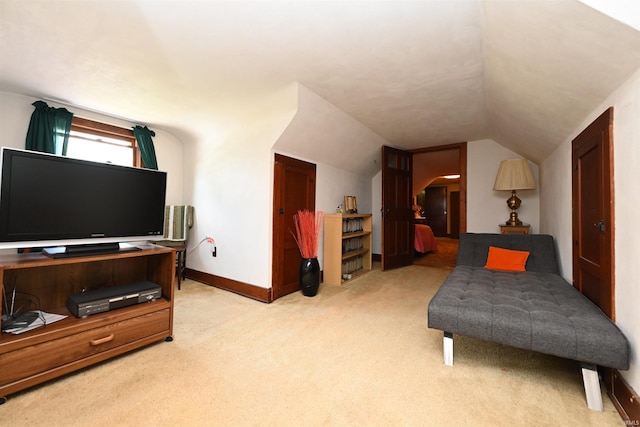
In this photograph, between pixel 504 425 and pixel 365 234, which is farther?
pixel 365 234

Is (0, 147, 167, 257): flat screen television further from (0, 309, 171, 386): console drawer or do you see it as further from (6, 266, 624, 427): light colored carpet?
(6, 266, 624, 427): light colored carpet

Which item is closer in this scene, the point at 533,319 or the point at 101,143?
the point at 533,319

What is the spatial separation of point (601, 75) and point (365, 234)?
3.28 metres

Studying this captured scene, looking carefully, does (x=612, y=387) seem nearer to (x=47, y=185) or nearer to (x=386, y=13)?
(x=386, y=13)

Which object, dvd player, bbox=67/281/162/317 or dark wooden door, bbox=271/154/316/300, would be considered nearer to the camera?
dvd player, bbox=67/281/162/317

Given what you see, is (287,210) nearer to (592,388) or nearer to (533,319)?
(533,319)

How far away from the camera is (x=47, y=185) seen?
1600 millimetres

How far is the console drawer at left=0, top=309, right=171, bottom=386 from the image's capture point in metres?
1.35

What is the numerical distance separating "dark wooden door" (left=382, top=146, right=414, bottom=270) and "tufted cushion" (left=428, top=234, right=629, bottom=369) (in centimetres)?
226

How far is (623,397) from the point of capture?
1.27m

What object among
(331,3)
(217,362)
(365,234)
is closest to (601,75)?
(331,3)

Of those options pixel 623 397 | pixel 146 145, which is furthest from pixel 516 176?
pixel 146 145

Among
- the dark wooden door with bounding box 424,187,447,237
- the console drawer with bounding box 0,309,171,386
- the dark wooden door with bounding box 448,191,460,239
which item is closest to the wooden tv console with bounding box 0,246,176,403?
the console drawer with bounding box 0,309,171,386

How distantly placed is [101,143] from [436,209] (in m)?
9.64
